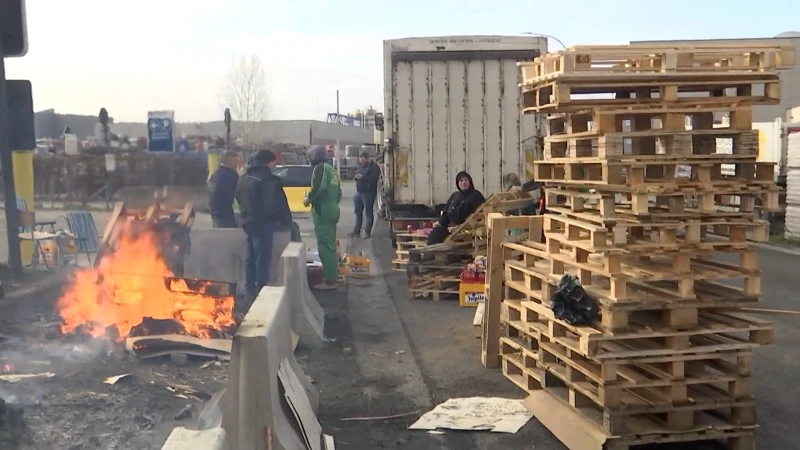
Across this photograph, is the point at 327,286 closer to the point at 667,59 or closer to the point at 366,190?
the point at 366,190

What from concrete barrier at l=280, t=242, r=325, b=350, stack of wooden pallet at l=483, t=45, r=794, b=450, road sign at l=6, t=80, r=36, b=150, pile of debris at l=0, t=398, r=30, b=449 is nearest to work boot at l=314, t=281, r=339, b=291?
concrete barrier at l=280, t=242, r=325, b=350

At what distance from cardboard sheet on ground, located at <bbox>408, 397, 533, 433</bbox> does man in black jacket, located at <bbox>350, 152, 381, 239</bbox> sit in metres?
11.8

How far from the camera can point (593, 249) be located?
5047 mm

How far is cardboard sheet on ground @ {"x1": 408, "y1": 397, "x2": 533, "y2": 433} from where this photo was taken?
5.80 metres

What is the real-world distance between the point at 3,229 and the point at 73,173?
6271mm

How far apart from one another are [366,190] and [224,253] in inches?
288

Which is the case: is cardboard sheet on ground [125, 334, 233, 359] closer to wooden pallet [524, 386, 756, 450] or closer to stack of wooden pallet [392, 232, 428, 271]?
wooden pallet [524, 386, 756, 450]

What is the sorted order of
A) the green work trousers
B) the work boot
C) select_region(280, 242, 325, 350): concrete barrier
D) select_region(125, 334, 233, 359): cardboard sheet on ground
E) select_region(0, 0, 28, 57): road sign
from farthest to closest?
the work boot → the green work trousers → select_region(0, 0, 28, 57): road sign → select_region(280, 242, 325, 350): concrete barrier → select_region(125, 334, 233, 359): cardboard sheet on ground

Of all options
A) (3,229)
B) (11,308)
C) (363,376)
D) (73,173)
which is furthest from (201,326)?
(73,173)

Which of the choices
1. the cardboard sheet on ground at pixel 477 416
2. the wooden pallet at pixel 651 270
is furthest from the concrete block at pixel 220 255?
the wooden pallet at pixel 651 270

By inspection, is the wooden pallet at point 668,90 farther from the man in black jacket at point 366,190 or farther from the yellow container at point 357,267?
the man in black jacket at point 366,190

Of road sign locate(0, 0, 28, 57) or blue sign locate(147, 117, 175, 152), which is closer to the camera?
road sign locate(0, 0, 28, 57)

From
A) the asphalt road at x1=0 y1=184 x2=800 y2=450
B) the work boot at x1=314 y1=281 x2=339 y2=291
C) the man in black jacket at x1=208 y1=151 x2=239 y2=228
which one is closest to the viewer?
the asphalt road at x1=0 y1=184 x2=800 y2=450

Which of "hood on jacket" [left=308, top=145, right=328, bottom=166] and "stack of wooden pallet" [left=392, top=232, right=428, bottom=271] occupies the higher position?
"hood on jacket" [left=308, top=145, right=328, bottom=166]
